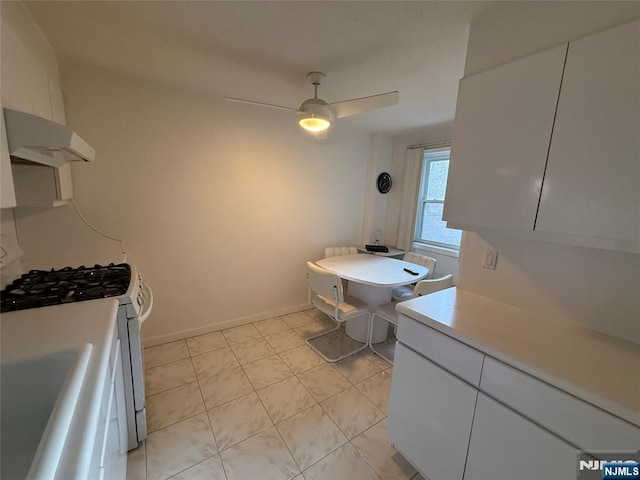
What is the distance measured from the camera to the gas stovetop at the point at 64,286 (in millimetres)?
1283

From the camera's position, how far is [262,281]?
3070 millimetres

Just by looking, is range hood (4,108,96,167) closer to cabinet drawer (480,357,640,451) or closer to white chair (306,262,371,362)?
white chair (306,262,371,362)

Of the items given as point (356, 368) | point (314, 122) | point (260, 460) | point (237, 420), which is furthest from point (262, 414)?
point (314, 122)

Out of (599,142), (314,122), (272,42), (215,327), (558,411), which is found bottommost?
(215,327)

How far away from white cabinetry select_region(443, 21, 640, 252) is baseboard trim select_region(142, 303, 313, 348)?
2.47m

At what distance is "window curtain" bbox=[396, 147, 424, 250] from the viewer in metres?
3.47

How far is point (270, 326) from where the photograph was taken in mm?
3014

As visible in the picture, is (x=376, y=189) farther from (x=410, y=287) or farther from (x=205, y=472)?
(x=205, y=472)

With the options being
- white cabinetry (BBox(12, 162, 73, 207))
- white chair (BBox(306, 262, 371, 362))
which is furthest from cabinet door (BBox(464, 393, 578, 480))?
white cabinetry (BBox(12, 162, 73, 207))

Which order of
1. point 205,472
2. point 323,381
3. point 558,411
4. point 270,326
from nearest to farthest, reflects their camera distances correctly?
point 558,411, point 205,472, point 323,381, point 270,326

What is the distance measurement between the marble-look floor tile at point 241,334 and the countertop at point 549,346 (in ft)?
6.29

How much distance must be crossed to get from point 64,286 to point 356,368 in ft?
7.07

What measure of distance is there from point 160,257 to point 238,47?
1861 mm

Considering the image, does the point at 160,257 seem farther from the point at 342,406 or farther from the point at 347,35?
the point at 347,35
